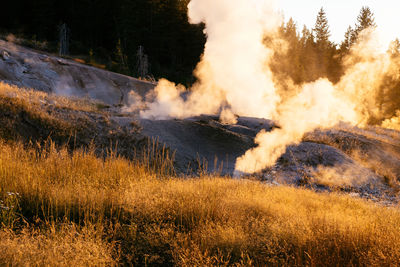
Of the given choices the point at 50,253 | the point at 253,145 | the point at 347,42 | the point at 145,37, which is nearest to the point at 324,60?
the point at 347,42

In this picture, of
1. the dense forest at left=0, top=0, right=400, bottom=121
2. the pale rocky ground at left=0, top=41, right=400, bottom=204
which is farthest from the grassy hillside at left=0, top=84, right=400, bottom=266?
the dense forest at left=0, top=0, right=400, bottom=121

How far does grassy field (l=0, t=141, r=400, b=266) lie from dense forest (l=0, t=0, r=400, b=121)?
2009 centimetres

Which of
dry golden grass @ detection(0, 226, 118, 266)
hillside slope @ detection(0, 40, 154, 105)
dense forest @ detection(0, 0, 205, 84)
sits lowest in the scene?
dry golden grass @ detection(0, 226, 118, 266)

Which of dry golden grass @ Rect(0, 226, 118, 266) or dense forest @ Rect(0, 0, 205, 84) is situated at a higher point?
dense forest @ Rect(0, 0, 205, 84)

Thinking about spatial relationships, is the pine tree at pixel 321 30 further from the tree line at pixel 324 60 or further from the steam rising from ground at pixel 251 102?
the steam rising from ground at pixel 251 102

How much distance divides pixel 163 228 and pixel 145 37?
1316 inches

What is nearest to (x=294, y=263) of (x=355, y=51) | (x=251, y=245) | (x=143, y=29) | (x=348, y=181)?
(x=251, y=245)

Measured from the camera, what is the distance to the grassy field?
259 centimetres

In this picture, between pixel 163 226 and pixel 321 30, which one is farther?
pixel 321 30

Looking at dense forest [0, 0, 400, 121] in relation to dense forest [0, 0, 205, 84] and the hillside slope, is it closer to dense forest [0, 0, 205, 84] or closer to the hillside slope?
dense forest [0, 0, 205, 84]

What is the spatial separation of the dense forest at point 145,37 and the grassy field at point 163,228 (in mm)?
20089

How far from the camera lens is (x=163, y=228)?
322 cm

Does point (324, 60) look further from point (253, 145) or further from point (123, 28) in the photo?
point (253, 145)

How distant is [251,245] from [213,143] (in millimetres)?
6779
